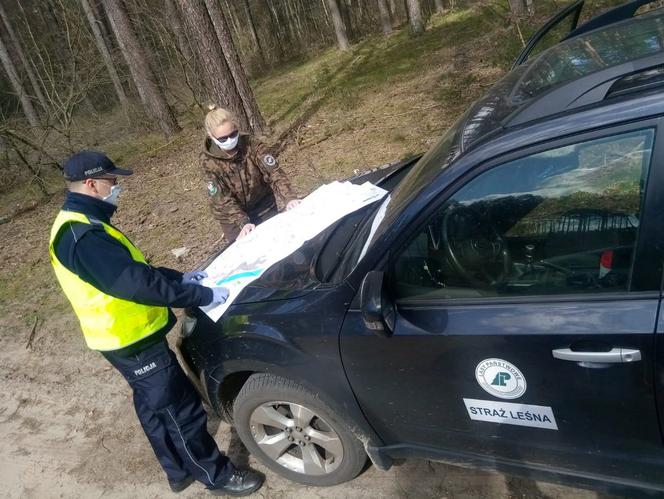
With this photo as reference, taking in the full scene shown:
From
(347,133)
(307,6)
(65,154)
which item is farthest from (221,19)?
(307,6)

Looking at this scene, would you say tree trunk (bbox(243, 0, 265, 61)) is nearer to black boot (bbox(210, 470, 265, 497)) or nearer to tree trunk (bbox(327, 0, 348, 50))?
tree trunk (bbox(327, 0, 348, 50))

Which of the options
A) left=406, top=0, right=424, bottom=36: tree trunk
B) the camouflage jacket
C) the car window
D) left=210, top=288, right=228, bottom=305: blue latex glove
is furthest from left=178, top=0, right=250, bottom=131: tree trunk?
left=406, top=0, right=424, bottom=36: tree trunk

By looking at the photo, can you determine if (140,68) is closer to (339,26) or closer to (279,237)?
(339,26)

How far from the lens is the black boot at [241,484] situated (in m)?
2.91

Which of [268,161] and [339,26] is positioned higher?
[339,26]

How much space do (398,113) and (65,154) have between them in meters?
7.33

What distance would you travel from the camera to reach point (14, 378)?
185 inches

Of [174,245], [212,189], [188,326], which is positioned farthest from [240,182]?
[174,245]

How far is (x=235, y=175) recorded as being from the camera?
363 cm

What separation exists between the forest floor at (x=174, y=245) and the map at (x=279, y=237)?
47.6 inches

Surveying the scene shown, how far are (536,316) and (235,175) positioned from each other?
2.45 metres

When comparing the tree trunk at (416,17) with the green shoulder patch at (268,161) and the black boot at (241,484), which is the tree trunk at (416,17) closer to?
the green shoulder patch at (268,161)

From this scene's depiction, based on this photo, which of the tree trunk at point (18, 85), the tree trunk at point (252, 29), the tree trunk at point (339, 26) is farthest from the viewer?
the tree trunk at point (252, 29)

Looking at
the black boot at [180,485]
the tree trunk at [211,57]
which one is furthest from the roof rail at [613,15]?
the tree trunk at [211,57]
